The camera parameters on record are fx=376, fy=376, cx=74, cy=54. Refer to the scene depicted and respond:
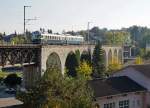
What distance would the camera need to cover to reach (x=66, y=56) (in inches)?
2662

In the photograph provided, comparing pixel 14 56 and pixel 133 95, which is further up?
pixel 14 56

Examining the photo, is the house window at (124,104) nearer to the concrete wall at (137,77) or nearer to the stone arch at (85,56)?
the concrete wall at (137,77)

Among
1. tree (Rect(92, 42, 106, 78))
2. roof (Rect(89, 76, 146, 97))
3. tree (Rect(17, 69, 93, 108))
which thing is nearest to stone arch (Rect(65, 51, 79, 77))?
tree (Rect(92, 42, 106, 78))

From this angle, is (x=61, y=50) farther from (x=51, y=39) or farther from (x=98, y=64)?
(x=98, y=64)

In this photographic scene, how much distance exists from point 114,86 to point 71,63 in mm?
29789

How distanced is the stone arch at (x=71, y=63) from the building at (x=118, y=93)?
26333 mm

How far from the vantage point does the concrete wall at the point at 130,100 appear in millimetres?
35675

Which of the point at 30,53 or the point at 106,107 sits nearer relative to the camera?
the point at 106,107

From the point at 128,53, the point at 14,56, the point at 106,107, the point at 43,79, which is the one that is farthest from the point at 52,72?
the point at 128,53

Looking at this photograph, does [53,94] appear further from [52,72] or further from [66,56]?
[66,56]

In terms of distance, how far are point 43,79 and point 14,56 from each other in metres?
26.1

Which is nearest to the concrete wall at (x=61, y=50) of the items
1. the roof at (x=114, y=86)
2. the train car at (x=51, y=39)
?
the train car at (x=51, y=39)

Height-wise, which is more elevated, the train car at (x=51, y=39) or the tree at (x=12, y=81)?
the train car at (x=51, y=39)

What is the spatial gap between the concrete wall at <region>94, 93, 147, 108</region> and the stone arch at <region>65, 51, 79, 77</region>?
1100 inches
